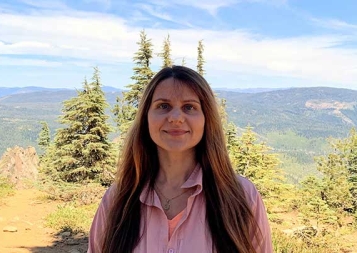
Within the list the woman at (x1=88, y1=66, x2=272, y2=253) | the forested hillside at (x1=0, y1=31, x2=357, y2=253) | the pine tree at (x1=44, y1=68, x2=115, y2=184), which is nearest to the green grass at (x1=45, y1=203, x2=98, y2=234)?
the forested hillside at (x1=0, y1=31, x2=357, y2=253)

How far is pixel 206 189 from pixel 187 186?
0.08 meters

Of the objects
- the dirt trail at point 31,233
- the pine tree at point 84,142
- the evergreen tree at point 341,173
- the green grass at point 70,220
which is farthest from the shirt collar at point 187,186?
the evergreen tree at point 341,173

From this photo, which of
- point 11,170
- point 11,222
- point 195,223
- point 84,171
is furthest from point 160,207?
point 11,170

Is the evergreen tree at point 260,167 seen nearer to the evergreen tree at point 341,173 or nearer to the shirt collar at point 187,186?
the evergreen tree at point 341,173

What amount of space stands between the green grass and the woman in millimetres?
5644

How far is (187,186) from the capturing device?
162cm

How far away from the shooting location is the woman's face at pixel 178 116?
1.59 metres

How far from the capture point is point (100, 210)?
1764mm

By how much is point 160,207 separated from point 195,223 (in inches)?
6.1

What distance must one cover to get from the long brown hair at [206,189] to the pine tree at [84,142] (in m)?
10.0

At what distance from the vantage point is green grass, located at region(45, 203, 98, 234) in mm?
7160

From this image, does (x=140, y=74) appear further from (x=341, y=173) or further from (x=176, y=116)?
(x=176, y=116)

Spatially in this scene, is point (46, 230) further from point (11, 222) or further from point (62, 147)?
point (62, 147)

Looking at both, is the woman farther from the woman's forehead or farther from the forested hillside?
the forested hillside
